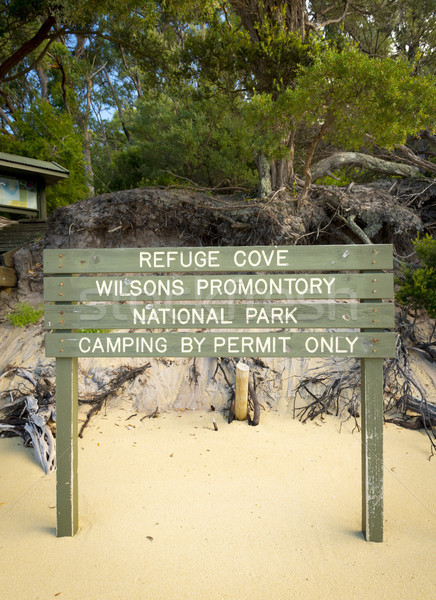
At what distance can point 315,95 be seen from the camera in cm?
671

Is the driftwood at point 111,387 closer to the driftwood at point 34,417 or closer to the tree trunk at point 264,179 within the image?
the driftwood at point 34,417

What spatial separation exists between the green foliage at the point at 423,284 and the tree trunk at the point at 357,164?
123 inches

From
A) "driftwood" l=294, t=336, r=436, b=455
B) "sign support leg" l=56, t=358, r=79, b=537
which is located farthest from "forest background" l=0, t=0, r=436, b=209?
"sign support leg" l=56, t=358, r=79, b=537

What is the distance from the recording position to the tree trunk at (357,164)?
9.15m

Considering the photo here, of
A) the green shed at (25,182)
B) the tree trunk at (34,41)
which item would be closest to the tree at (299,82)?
the tree trunk at (34,41)

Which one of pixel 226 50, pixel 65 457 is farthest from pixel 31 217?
pixel 65 457

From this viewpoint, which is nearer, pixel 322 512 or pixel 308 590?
pixel 308 590

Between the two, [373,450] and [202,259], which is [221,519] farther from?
[202,259]

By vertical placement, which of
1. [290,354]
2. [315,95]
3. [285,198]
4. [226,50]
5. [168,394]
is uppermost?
[226,50]

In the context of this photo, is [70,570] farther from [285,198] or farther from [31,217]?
[31,217]

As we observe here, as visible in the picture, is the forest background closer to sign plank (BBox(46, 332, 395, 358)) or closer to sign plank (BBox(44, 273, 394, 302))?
sign plank (BBox(44, 273, 394, 302))

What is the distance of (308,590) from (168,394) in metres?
3.70

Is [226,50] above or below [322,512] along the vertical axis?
above

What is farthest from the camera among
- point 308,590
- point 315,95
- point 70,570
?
point 315,95
